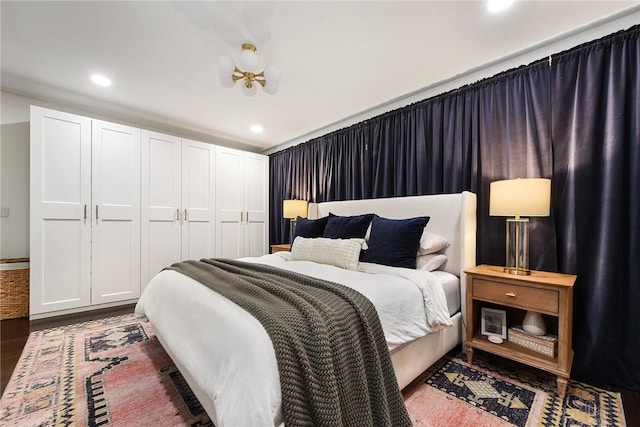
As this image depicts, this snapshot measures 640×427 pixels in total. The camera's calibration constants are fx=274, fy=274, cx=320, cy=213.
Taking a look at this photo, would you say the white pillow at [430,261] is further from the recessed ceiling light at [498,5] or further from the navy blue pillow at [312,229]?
the recessed ceiling light at [498,5]

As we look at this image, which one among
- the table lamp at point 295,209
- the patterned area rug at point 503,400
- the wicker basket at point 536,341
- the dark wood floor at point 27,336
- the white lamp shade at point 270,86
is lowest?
the dark wood floor at point 27,336

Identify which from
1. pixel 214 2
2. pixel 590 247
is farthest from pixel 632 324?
pixel 214 2

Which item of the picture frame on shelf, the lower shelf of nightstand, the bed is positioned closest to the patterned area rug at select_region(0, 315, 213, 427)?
the bed

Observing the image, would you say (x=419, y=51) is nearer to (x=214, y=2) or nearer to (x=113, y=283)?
(x=214, y=2)

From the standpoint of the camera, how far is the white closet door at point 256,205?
4547mm

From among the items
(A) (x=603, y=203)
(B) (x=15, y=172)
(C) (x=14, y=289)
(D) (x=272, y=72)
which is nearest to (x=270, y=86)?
(D) (x=272, y=72)

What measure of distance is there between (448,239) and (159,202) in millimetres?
3501

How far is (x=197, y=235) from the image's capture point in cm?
396

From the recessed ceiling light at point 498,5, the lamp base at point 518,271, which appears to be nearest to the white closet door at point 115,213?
the recessed ceiling light at point 498,5

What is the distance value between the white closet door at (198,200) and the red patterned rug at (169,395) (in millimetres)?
1900

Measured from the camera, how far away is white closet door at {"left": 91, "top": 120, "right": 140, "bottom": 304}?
3.19 meters

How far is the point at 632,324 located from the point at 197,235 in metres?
4.35

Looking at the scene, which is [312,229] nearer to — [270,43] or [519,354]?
[270,43]

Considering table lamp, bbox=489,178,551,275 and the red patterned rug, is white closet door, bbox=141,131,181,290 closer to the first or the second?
the red patterned rug
